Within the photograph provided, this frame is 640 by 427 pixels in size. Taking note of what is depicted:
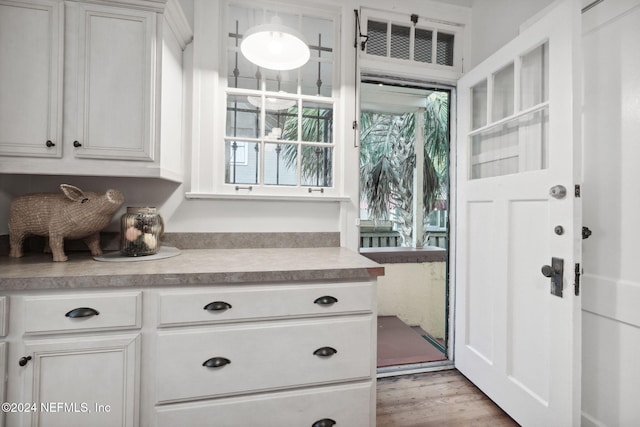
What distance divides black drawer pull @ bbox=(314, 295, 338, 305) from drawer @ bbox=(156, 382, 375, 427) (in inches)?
14.7

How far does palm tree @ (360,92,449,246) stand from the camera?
3.83 meters

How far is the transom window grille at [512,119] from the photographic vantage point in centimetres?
146

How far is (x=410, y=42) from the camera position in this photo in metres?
2.03

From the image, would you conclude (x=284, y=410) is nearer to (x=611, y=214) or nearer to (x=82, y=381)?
(x=82, y=381)

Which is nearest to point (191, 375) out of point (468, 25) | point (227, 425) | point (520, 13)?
point (227, 425)

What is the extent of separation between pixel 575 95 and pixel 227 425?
1981 mm

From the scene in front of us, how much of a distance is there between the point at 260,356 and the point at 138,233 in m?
0.83

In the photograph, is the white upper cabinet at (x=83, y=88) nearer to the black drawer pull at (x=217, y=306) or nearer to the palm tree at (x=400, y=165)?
the black drawer pull at (x=217, y=306)

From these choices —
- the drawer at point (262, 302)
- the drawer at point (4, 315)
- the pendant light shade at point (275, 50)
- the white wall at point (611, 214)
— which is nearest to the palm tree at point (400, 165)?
the white wall at point (611, 214)

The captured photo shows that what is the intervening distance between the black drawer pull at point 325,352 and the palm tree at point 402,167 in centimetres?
275

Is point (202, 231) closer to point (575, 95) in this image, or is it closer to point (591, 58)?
point (575, 95)

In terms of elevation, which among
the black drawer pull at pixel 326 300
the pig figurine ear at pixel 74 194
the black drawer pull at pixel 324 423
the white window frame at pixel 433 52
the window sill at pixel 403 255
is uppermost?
the white window frame at pixel 433 52

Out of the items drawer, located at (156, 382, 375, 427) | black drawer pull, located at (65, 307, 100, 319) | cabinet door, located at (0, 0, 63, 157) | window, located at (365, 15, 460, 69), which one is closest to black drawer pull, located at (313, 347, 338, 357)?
drawer, located at (156, 382, 375, 427)

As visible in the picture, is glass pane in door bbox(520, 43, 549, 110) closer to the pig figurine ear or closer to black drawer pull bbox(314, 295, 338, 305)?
black drawer pull bbox(314, 295, 338, 305)
